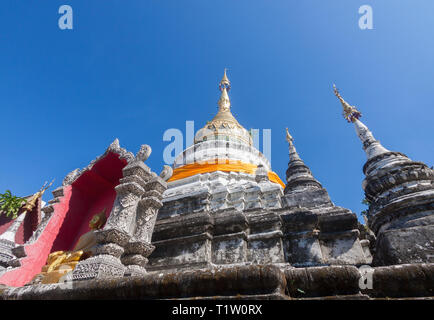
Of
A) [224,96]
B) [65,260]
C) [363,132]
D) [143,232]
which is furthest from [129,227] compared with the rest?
[224,96]

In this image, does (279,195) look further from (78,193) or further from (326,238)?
(78,193)

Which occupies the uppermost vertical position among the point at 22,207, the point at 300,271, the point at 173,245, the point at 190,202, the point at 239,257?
the point at 22,207

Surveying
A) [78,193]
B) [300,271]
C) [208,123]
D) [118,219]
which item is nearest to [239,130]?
[208,123]

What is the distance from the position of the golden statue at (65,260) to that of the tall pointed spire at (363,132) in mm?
7017

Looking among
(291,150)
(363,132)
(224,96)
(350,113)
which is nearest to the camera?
(363,132)

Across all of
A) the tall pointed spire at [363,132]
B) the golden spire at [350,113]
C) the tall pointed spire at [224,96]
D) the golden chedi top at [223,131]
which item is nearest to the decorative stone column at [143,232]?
the tall pointed spire at [363,132]

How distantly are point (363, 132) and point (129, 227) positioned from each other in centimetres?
776

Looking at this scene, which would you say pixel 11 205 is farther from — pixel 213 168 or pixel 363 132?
pixel 363 132

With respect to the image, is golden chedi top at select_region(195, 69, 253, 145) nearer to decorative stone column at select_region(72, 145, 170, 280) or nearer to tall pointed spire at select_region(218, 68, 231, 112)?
tall pointed spire at select_region(218, 68, 231, 112)

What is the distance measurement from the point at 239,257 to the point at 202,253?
0.68 metres

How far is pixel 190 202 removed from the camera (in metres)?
6.86

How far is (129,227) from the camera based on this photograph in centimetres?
443

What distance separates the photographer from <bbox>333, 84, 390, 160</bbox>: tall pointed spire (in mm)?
7401

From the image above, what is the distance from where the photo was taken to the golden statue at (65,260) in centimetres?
435
